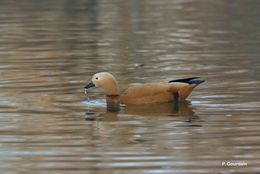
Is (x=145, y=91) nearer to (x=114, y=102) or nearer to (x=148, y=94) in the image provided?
(x=148, y=94)

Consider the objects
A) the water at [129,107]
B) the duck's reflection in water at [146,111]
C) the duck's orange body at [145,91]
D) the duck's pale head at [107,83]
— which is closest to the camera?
the water at [129,107]

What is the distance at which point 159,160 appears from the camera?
7816mm

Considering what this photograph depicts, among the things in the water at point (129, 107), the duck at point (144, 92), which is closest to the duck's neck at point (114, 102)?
the duck at point (144, 92)

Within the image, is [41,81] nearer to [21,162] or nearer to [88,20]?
[21,162]

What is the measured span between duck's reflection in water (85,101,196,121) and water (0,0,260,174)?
1 cm

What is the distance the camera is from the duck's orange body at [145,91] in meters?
10.8

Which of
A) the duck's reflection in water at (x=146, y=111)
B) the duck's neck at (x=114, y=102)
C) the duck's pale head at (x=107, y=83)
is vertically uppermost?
the duck's pale head at (x=107, y=83)

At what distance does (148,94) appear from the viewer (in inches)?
427

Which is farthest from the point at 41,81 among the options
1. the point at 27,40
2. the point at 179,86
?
the point at 27,40

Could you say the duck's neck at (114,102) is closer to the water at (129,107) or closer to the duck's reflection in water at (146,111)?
the duck's reflection in water at (146,111)

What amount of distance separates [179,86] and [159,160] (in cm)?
298

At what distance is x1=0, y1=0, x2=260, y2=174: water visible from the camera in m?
7.95

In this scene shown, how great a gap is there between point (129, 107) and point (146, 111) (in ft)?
1.13

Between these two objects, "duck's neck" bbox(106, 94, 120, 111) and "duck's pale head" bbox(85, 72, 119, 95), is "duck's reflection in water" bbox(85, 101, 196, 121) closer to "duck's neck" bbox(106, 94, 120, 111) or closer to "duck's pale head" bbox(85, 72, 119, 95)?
"duck's neck" bbox(106, 94, 120, 111)
